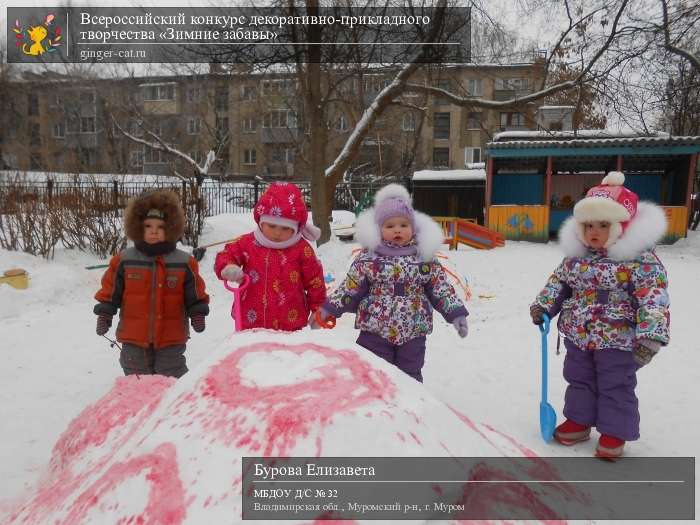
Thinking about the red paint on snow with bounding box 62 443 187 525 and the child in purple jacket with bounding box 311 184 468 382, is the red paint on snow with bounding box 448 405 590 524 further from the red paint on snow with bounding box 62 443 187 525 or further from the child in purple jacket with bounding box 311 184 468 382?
the child in purple jacket with bounding box 311 184 468 382

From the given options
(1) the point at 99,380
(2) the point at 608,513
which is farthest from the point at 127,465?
(1) the point at 99,380

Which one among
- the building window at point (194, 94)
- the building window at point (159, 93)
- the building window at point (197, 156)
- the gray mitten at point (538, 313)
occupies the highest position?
the building window at point (159, 93)

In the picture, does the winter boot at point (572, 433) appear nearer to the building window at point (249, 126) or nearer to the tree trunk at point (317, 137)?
the tree trunk at point (317, 137)

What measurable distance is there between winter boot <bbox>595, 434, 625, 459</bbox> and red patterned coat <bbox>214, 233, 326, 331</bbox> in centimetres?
179

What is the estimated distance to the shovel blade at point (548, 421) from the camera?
122 inches

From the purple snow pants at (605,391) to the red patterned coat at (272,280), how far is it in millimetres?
1590

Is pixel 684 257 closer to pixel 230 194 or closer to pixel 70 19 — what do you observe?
pixel 70 19

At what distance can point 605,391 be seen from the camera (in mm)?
2896

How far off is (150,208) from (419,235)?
64.8 inches

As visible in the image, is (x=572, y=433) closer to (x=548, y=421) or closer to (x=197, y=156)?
(x=548, y=421)

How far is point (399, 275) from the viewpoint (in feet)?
10.3

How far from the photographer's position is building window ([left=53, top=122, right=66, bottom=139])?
36.7 m

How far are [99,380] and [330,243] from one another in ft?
25.8

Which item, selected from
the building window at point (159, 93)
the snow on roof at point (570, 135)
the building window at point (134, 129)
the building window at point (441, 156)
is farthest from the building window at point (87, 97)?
the snow on roof at point (570, 135)
